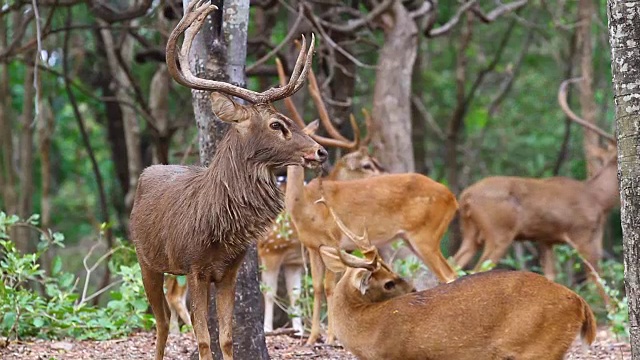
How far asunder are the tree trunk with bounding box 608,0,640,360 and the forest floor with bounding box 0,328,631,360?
2.29 m

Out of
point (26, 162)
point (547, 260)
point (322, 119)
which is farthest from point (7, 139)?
point (547, 260)

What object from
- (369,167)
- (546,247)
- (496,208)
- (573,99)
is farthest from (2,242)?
(573,99)

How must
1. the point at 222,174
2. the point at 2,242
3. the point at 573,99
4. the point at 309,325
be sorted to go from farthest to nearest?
the point at 573,99
the point at 309,325
the point at 2,242
the point at 222,174

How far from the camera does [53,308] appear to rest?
27.7ft

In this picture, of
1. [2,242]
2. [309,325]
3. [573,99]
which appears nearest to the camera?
[2,242]

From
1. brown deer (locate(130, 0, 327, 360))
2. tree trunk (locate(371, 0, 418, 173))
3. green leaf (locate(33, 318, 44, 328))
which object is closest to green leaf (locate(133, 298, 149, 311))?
green leaf (locate(33, 318, 44, 328))

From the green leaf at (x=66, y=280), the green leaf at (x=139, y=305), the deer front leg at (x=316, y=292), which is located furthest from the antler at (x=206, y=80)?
the green leaf at (x=66, y=280)

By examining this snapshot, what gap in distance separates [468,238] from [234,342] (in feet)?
24.8

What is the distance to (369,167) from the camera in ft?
38.4

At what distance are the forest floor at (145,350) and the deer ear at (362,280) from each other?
40.7 inches

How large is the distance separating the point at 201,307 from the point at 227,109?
42.2 inches

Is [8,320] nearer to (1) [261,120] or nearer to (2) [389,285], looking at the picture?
(2) [389,285]

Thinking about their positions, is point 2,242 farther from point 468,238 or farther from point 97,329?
point 468,238

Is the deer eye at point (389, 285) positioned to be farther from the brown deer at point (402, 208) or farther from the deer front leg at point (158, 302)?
the brown deer at point (402, 208)
